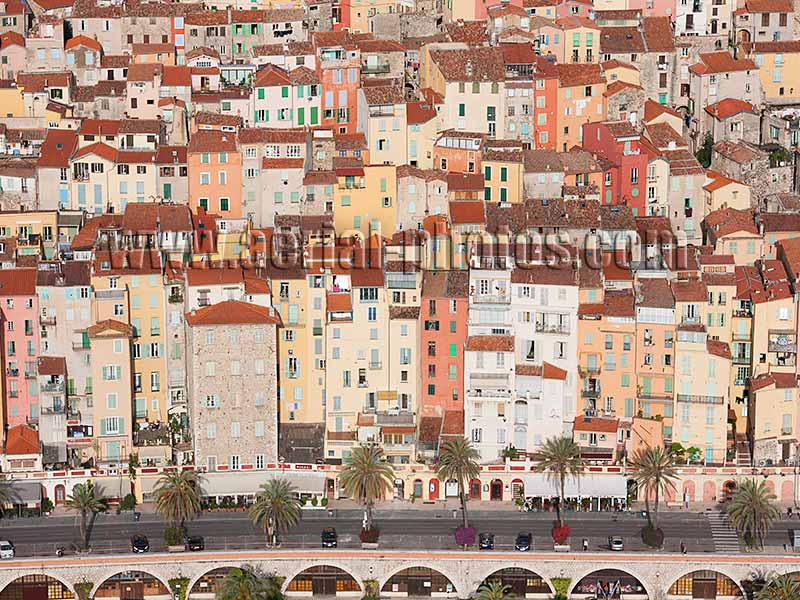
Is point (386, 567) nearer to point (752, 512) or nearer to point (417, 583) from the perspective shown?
point (417, 583)

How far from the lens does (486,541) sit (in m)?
123

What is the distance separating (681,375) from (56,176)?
40.3 meters

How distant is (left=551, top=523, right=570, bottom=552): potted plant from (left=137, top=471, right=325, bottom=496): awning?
13.5m

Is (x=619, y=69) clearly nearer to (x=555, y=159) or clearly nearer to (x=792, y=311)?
(x=555, y=159)

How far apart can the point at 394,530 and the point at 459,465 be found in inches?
196

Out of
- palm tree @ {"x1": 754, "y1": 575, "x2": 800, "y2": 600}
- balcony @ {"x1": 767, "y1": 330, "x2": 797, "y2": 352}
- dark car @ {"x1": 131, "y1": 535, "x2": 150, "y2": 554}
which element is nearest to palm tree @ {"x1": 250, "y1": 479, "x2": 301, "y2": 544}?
dark car @ {"x1": 131, "y1": 535, "x2": 150, "y2": 554}

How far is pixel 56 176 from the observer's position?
141000 millimetres

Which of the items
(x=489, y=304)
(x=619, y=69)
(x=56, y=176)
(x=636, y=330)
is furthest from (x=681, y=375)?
(x=56, y=176)

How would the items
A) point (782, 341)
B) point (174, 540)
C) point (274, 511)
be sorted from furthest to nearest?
1. point (782, 341)
2. point (174, 540)
3. point (274, 511)

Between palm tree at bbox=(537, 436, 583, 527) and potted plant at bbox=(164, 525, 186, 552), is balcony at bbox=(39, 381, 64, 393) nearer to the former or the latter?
potted plant at bbox=(164, 525, 186, 552)

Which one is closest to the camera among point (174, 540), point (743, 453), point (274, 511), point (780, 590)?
point (780, 590)

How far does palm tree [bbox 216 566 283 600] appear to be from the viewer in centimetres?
11856

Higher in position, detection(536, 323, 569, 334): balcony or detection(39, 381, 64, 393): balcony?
detection(536, 323, 569, 334): balcony

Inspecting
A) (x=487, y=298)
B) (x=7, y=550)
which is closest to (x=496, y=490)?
(x=487, y=298)
